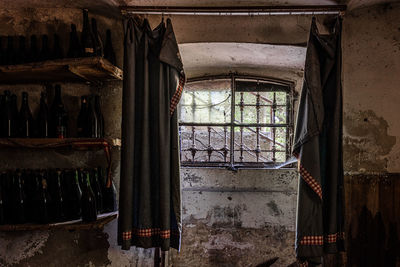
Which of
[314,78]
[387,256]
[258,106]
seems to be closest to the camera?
[314,78]

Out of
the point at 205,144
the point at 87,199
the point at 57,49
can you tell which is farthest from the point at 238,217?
the point at 57,49

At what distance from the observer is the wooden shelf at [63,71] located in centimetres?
155

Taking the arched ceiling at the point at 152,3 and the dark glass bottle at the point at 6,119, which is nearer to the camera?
the arched ceiling at the point at 152,3

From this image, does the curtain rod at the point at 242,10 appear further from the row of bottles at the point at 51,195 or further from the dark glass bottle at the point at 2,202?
the dark glass bottle at the point at 2,202

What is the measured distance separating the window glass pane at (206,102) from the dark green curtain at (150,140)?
931mm

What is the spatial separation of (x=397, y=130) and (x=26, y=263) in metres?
2.64

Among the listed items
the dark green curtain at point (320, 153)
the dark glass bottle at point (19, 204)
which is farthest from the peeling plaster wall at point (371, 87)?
the dark glass bottle at point (19, 204)

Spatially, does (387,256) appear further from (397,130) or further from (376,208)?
(397,130)

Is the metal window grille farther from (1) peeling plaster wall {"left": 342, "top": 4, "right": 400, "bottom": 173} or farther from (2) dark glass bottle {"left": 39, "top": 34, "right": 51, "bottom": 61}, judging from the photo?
(2) dark glass bottle {"left": 39, "top": 34, "right": 51, "bottom": 61}

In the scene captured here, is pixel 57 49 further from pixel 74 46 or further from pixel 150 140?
pixel 150 140

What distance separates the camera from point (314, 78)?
1.59 m

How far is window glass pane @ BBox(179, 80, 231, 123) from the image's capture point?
2.58 meters

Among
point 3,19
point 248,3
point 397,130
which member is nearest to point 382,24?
point 397,130

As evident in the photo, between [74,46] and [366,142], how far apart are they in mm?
2092
